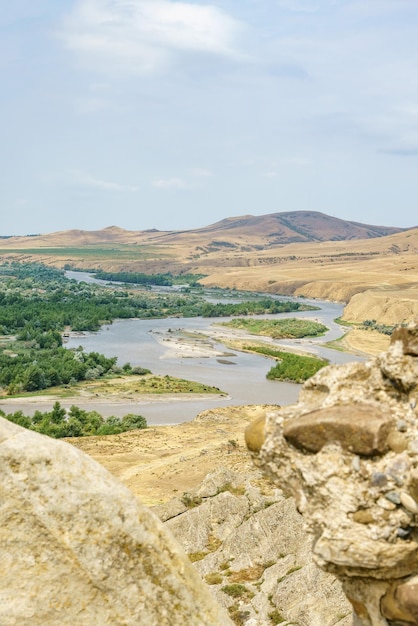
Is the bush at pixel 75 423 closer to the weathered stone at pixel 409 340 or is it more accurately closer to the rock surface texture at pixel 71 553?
the rock surface texture at pixel 71 553

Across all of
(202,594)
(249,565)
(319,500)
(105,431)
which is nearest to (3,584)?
(202,594)

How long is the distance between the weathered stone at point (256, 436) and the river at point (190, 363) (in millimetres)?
49389

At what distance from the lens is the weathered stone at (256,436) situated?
734 centimetres

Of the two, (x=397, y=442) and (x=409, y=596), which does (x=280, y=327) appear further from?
(x=409, y=596)

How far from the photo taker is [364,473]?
20.9 ft

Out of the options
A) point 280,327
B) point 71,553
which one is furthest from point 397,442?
point 280,327

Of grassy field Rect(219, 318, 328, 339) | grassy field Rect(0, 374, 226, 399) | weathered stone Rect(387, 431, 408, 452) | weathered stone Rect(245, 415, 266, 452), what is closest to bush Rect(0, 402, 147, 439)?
grassy field Rect(0, 374, 226, 399)

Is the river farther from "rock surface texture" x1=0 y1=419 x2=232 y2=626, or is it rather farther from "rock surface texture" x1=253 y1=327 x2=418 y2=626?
"rock surface texture" x1=253 y1=327 x2=418 y2=626

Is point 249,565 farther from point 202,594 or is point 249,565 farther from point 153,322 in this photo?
point 153,322

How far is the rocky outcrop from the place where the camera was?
14797 mm

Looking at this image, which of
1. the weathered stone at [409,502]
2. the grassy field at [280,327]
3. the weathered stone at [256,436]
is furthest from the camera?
the grassy field at [280,327]

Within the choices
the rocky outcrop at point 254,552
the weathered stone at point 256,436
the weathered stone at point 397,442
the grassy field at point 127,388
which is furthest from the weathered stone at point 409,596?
the grassy field at point 127,388

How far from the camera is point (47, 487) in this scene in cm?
698

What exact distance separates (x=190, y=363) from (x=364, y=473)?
75.1 metres
